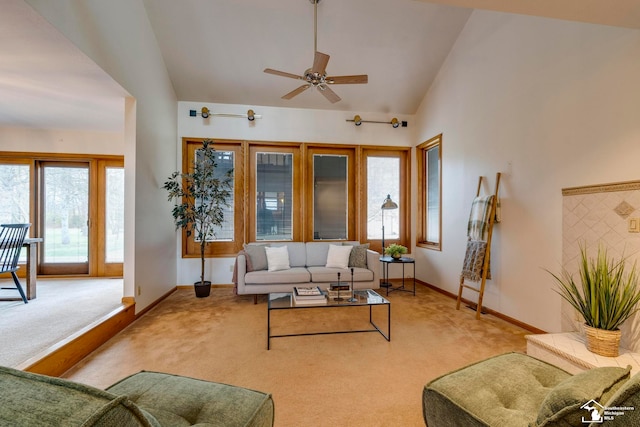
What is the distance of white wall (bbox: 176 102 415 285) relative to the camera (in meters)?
5.05

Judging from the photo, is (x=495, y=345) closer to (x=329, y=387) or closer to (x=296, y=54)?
(x=329, y=387)

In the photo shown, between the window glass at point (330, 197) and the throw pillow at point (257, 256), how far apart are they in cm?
125

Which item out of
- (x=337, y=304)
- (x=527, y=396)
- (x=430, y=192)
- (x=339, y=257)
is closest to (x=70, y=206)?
(x=339, y=257)

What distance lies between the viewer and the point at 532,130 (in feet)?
10.5

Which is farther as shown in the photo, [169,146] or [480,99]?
[169,146]

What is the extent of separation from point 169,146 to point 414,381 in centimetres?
452

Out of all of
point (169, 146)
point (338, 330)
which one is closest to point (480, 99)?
point (338, 330)

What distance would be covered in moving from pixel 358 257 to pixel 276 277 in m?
1.27

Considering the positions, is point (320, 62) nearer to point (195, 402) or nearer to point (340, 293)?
point (340, 293)

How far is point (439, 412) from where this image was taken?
140cm

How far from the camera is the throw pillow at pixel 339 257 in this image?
4.50 meters

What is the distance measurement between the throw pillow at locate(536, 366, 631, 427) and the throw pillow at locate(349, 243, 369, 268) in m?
3.47

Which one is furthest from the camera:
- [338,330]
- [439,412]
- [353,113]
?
[353,113]

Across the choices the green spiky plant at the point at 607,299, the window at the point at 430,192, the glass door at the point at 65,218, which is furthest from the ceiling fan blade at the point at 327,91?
the glass door at the point at 65,218
